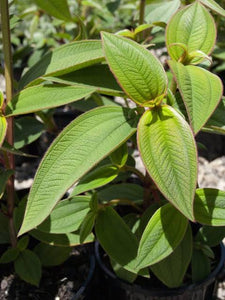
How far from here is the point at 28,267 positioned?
956mm

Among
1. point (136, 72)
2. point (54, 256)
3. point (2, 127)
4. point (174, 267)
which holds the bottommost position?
Result: point (54, 256)

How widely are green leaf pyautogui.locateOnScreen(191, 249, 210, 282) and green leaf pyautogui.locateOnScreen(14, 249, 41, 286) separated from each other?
13.6 inches

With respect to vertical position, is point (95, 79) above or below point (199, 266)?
above

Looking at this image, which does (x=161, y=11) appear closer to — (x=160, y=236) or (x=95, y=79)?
(x=95, y=79)

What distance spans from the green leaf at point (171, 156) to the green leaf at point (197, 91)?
2 cm

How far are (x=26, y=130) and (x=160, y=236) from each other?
0.51 metres

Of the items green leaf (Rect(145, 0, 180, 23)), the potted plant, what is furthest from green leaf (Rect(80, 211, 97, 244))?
green leaf (Rect(145, 0, 180, 23))

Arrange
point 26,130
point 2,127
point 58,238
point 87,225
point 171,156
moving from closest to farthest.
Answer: point 171,156 < point 2,127 < point 87,225 < point 58,238 < point 26,130

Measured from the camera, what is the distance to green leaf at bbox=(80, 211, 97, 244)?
Answer: 2.68 ft

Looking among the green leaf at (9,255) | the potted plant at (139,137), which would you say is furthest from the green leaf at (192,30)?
the green leaf at (9,255)

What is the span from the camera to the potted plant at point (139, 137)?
0.62m

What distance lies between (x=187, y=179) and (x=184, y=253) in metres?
0.32

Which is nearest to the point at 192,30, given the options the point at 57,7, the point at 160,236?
the point at 57,7

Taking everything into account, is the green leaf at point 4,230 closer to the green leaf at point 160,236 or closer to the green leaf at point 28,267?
the green leaf at point 28,267
